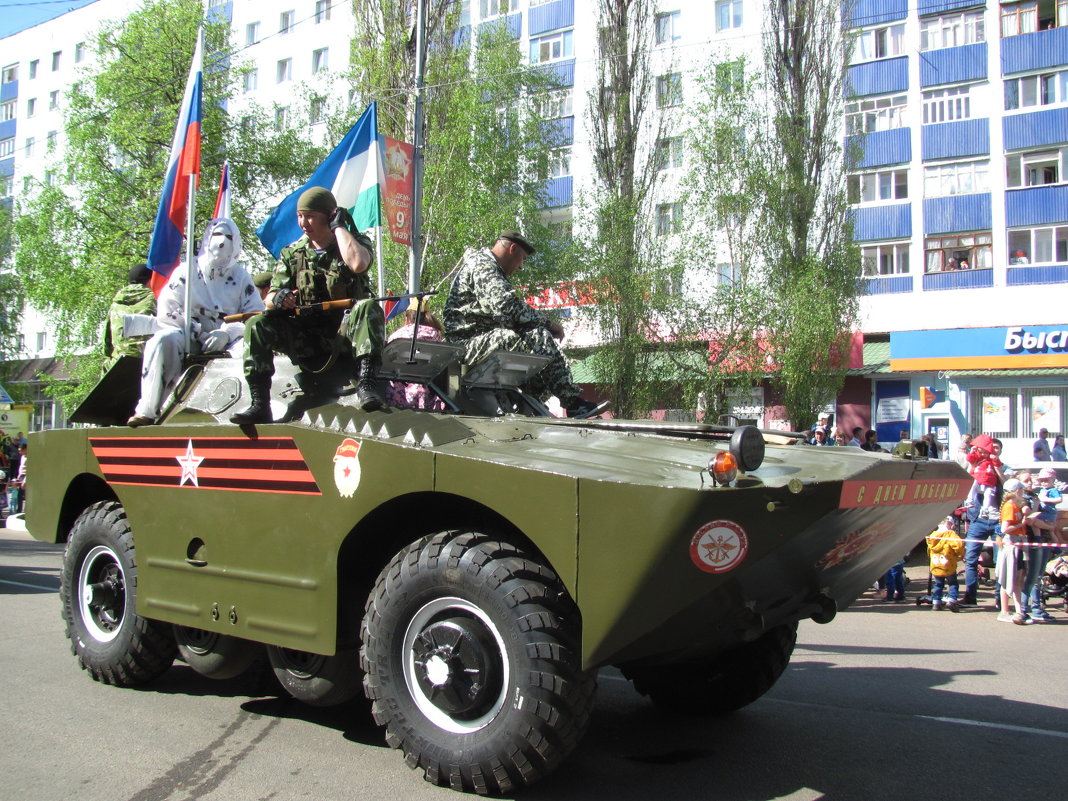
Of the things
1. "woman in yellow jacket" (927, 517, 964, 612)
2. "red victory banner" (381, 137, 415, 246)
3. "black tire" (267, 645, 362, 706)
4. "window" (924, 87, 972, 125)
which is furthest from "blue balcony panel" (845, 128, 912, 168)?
"black tire" (267, 645, 362, 706)

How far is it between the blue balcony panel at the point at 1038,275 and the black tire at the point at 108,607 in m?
26.3

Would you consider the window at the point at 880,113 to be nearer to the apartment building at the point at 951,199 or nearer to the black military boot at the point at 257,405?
the apartment building at the point at 951,199

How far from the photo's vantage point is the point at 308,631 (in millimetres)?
4266

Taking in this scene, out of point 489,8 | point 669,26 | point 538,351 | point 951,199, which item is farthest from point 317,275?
point 489,8

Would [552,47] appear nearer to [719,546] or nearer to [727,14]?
[727,14]

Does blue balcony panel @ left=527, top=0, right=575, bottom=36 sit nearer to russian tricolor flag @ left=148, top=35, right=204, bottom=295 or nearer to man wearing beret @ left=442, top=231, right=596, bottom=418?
russian tricolor flag @ left=148, top=35, right=204, bottom=295

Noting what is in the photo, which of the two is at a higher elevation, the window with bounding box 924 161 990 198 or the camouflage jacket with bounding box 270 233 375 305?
the window with bounding box 924 161 990 198

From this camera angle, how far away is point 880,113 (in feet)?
97.2

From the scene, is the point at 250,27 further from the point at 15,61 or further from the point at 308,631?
the point at 308,631

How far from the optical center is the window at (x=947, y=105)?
→ 28469 millimetres

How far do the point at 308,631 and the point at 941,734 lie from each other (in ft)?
9.86

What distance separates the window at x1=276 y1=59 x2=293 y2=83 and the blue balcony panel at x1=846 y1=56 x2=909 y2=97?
2191 cm

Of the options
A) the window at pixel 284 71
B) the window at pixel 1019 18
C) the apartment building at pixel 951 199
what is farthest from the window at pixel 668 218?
the window at pixel 284 71

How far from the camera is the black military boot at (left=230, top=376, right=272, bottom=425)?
464 cm
